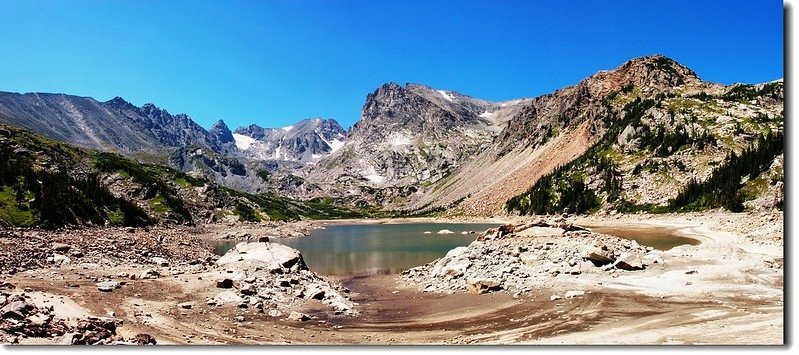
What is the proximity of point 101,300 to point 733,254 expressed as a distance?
3664 centimetres

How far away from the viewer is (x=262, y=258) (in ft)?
98.5

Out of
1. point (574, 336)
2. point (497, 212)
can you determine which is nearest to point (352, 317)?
point (574, 336)

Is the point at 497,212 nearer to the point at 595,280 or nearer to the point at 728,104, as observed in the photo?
the point at 728,104

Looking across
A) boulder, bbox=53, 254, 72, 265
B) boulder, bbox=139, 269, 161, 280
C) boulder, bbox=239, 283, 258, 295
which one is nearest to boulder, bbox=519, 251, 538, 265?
boulder, bbox=239, 283, 258, 295

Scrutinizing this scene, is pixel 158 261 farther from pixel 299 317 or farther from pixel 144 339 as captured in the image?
pixel 144 339

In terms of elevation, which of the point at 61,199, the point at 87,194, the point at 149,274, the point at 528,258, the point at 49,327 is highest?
the point at 87,194

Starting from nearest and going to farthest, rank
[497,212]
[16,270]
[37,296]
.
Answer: [37,296] → [16,270] → [497,212]

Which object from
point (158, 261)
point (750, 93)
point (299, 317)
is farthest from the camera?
point (750, 93)

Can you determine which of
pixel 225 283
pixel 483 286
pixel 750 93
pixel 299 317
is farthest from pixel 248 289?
pixel 750 93

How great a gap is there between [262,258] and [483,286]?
13.3 m

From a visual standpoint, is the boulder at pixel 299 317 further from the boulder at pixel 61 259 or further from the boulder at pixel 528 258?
the boulder at pixel 61 259

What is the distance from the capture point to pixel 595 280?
26.4m

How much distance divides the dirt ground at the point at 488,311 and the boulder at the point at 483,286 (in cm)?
75

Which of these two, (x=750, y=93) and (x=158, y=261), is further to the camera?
(x=750, y=93)
